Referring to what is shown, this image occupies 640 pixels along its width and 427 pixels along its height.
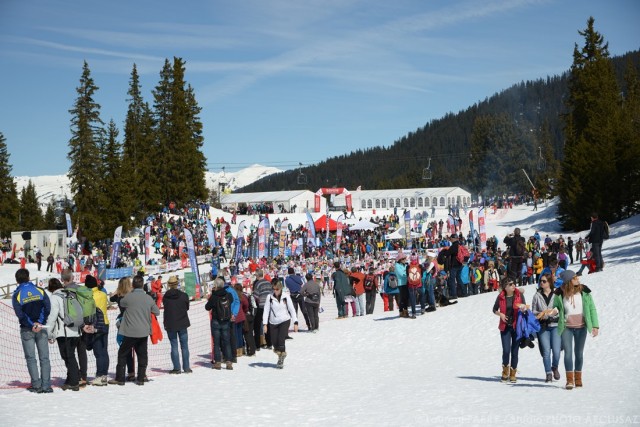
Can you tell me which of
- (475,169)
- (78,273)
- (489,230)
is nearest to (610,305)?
(78,273)

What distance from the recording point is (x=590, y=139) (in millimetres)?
47844

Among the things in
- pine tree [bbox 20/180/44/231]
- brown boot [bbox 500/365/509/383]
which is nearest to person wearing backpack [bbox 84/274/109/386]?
brown boot [bbox 500/365/509/383]

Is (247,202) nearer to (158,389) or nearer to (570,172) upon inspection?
(570,172)

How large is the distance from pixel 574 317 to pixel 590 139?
41.8 metres

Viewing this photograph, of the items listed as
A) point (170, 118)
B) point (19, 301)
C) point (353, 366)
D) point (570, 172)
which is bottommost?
point (353, 366)

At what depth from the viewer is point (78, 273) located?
32.5m

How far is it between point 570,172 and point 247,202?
163 feet

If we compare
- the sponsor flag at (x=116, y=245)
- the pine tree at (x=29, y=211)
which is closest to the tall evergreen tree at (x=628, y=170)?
the sponsor flag at (x=116, y=245)

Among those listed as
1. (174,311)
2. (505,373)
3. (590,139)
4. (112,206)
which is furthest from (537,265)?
(112,206)

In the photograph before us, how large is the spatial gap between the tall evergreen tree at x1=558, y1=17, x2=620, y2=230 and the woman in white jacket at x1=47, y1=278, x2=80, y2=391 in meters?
38.3

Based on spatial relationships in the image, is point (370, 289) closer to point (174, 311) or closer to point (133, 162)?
point (174, 311)

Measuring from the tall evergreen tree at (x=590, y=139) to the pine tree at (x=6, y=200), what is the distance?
4535 cm

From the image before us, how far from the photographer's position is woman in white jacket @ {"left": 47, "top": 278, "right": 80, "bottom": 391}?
9.46 meters

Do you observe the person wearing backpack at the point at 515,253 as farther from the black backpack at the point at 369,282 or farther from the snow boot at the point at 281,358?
the snow boot at the point at 281,358
